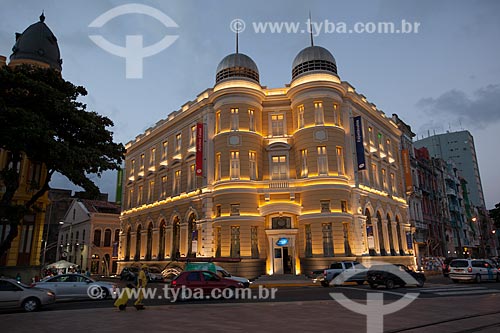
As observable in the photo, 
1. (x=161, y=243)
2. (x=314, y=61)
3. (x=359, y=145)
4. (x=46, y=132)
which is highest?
(x=314, y=61)

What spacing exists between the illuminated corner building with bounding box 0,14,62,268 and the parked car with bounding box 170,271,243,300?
1123 cm

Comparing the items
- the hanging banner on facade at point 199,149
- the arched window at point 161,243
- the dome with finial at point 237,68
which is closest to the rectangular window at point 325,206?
the hanging banner on facade at point 199,149

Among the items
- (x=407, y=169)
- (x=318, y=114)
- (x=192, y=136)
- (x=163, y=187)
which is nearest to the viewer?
(x=318, y=114)

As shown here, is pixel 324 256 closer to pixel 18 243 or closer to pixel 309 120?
pixel 309 120

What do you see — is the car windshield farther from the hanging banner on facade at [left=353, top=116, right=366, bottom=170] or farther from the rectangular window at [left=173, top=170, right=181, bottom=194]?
the rectangular window at [left=173, top=170, right=181, bottom=194]

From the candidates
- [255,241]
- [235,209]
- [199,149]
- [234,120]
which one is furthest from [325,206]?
[199,149]

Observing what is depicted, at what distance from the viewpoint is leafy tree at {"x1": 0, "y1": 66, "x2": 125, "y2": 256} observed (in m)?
17.6

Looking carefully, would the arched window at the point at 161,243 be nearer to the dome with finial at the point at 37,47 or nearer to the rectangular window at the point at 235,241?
the rectangular window at the point at 235,241

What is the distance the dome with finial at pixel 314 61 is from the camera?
33.5 meters

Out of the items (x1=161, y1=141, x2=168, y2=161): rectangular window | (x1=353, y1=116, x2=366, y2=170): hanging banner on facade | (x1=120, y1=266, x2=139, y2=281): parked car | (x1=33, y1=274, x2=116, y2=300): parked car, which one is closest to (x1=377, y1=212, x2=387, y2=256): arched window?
(x1=353, y1=116, x2=366, y2=170): hanging banner on facade

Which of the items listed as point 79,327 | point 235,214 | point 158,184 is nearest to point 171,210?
point 158,184

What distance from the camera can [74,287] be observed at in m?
18.0

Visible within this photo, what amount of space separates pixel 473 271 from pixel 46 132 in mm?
26670

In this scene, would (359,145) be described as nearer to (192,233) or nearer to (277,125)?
(277,125)
